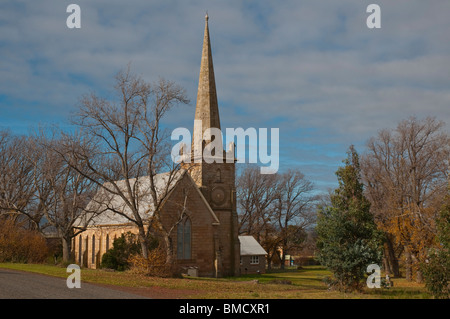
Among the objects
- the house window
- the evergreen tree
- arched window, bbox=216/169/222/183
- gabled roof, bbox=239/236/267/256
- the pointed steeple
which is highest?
the pointed steeple

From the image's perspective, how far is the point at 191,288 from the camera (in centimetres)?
2136

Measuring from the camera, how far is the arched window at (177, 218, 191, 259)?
39219 mm

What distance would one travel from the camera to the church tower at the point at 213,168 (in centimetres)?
4494

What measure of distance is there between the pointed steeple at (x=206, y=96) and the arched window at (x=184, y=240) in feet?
31.4

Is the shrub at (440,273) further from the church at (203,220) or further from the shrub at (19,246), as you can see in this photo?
the shrub at (19,246)

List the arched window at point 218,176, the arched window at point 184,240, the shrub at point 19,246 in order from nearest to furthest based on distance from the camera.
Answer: the shrub at point 19,246 < the arched window at point 184,240 < the arched window at point 218,176

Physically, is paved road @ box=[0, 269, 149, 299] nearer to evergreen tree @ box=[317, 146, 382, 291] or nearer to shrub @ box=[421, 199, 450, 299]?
evergreen tree @ box=[317, 146, 382, 291]

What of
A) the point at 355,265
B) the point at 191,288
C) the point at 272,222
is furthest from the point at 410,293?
the point at 272,222

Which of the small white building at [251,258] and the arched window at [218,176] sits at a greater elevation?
the arched window at [218,176]

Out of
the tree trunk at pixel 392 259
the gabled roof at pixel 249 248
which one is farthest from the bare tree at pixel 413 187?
the gabled roof at pixel 249 248

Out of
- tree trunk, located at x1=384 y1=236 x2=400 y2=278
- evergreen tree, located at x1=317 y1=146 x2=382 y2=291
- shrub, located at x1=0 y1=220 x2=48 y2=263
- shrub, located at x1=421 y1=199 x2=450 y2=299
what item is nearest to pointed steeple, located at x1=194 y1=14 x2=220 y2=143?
shrub, located at x1=0 y1=220 x2=48 y2=263

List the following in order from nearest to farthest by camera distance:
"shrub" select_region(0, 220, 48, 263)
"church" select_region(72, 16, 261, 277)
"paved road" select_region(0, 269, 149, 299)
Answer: "paved road" select_region(0, 269, 149, 299), "shrub" select_region(0, 220, 48, 263), "church" select_region(72, 16, 261, 277)

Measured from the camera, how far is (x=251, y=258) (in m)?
52.6

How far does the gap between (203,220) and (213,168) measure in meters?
6.65
